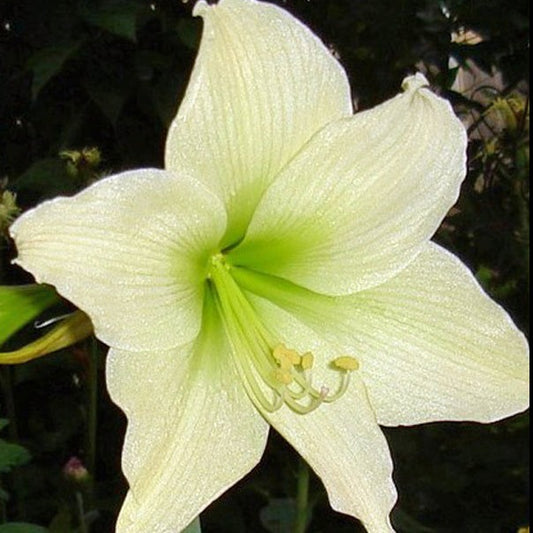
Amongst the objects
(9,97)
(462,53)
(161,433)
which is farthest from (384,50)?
(161,433)

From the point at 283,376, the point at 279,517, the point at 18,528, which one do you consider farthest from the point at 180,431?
the point at 279,517

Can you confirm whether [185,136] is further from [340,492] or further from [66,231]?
[340,492]

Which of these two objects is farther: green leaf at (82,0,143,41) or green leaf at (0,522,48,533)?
green leaf at (82,0,143,41)

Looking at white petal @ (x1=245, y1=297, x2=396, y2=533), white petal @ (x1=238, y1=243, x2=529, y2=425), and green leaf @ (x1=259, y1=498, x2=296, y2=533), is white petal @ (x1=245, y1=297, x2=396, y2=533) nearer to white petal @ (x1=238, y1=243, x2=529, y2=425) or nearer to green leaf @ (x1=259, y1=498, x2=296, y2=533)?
white petal @ (x1=238, y1=243, x2=529, y2=425)

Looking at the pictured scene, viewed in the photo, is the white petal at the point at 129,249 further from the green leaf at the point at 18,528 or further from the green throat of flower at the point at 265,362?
the green leaf at the point at 18,528

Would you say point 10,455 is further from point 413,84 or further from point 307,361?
point 413,84

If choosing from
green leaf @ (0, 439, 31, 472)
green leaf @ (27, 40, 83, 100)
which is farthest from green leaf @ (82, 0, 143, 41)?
green leaf @ (0, 439, 31, 472)
